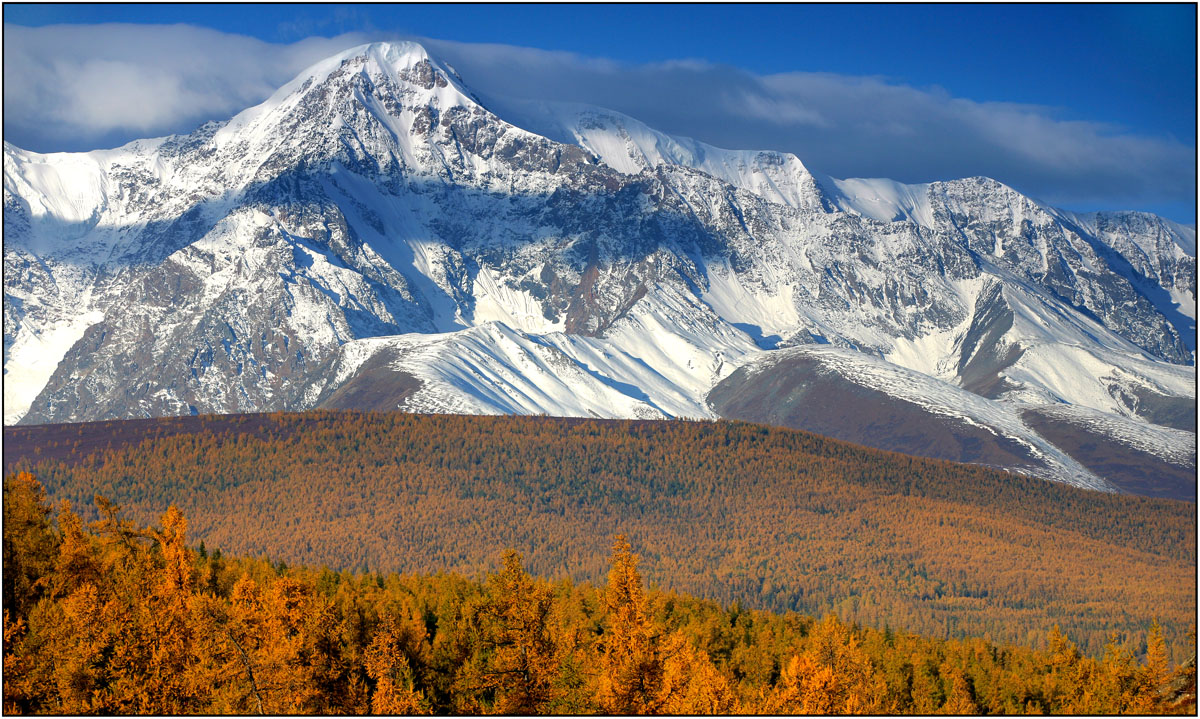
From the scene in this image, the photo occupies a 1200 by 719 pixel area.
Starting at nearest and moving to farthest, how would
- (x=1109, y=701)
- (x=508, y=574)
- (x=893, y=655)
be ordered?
(x=508, y=574), (x=1109, y=701), (x=893, y=655)

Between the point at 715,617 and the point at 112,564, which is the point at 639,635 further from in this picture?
the point at 715,617

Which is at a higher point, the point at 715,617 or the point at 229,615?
the point at 229,615

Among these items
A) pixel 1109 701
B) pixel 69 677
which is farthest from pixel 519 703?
pixel 1109 701

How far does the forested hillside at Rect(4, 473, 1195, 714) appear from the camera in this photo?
74.7 meters

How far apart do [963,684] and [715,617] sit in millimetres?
31422

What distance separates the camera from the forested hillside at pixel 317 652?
74.7 m

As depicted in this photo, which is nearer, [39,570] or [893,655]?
[39,570]

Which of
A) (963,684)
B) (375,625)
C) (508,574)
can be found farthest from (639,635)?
(963,684)

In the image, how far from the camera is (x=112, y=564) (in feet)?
323

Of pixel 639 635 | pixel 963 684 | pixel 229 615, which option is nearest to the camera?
pixel 229 615

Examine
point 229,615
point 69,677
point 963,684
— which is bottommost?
point 963,684

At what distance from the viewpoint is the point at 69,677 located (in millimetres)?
77625

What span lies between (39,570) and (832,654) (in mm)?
58607

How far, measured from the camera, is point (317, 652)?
78.1 meters
